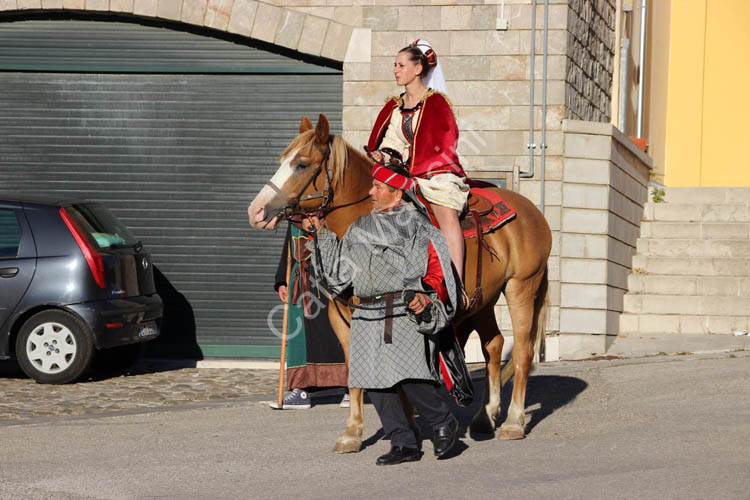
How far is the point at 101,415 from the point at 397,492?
397 cm

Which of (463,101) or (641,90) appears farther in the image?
(641,90)

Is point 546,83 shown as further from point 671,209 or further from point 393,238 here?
point 393,238

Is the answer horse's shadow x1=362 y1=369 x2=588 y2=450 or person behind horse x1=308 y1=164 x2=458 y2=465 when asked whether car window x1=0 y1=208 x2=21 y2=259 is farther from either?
person behind horse x1=308 y1=164 x2=458 y2=465

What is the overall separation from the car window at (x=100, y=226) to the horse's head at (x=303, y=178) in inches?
186

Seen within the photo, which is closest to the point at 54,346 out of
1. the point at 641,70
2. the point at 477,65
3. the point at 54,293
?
the point at 54,293

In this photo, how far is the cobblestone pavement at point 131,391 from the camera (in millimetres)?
9398

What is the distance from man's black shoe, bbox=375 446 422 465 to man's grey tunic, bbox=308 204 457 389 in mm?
408

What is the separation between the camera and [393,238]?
21.9 feet

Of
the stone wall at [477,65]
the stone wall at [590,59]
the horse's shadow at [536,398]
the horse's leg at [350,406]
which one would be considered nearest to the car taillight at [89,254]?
the stone wall at [477,65]

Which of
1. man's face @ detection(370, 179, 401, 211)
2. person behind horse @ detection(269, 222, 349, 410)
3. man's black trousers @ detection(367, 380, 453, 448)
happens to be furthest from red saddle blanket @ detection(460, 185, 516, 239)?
Answer: person behind horse @ detection(269, 222, 349, 410)

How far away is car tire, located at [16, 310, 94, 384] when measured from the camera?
421 inches

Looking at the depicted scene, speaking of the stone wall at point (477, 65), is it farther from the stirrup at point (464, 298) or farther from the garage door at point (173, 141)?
the stirrup at point (464, 298)

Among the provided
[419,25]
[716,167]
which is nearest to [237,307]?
[419,25]

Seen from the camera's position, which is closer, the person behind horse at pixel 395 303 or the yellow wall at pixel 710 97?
the person behind horse at pixel 395 303
